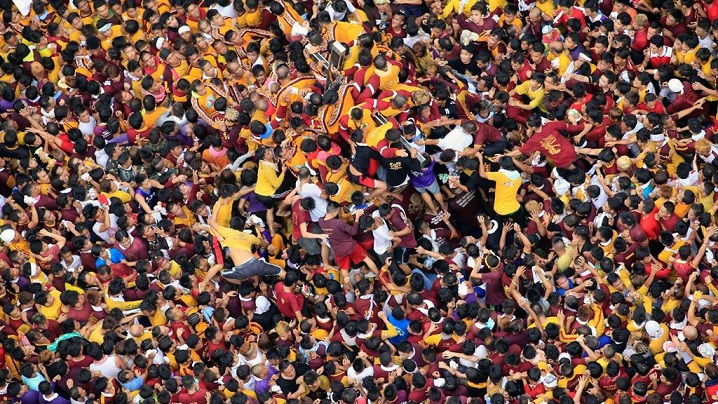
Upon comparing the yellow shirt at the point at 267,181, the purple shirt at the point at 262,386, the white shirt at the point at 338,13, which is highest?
the white shirt at the point at 338,13

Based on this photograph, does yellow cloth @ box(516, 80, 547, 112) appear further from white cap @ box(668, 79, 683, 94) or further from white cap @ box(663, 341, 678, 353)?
white cap @ box(663, 341, 678, 353)

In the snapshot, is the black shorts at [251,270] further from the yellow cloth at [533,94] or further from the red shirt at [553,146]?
the yellow cloth at [533,94]

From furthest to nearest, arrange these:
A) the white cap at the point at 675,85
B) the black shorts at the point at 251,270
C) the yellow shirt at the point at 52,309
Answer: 1. the white cap at the point at 675,85
2. the black shorts at the point at 251,270
3. the yellow shirt at the point at 52,309

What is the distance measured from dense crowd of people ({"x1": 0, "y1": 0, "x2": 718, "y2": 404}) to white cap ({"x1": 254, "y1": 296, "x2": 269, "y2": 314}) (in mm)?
52

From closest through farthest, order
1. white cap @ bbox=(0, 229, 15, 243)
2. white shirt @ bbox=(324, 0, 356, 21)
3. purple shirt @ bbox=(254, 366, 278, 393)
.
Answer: purple shirt @ bbox=(254, 366, 278, 393), white cap @ bbox=(0, 229, 15, 243), white shirt @ bbox=(324, 0, 356, 21)

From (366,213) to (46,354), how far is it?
4.03 m

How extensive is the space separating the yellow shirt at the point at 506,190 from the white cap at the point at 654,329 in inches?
95.0

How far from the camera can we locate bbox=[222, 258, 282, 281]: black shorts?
53.5ft

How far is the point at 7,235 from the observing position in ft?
55.5

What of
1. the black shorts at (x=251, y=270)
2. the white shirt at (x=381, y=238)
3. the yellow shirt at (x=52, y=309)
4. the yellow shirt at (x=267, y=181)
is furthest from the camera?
the yellow shirt at (x=267, y=181)

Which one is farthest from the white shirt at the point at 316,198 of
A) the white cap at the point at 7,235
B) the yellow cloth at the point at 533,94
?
the white cap at the point at 7,235

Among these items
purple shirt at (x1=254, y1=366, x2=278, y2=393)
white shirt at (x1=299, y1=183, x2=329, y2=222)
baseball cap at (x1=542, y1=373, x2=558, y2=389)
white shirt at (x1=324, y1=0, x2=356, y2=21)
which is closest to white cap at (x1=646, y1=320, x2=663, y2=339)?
baseball cap at (x1=542, y1=373, x2=558, y2=389)

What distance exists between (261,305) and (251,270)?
0.44 metres

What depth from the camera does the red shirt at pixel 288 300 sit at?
636 inches
